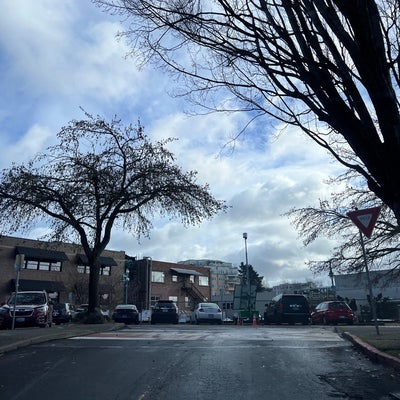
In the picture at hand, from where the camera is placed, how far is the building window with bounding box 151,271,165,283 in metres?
64.1

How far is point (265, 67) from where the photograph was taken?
7.12m

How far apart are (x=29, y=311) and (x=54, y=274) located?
105 ft

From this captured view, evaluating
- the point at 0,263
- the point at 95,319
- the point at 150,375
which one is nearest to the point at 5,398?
the point at 150,375

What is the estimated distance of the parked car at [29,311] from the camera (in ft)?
64.4

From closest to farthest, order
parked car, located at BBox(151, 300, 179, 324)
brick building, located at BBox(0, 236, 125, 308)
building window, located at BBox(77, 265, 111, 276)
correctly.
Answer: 1. parked car, located at BBox(151, 300, 179, 324)
2. brick building, located at BBox(0, 236, 125, 308)
3. building window, located at BBox(77, 265, 111, 276)

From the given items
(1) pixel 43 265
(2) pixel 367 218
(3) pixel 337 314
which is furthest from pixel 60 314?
(2) pixel 367 218

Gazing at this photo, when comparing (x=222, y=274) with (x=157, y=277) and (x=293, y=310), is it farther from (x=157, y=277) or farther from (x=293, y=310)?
(x=293, y=310)

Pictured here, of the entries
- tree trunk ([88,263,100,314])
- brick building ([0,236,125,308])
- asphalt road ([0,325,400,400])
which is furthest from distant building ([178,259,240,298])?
asphalt road ([0,325,400,400])

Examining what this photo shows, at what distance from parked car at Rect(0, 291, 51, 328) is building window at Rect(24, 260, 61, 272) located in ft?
93.6

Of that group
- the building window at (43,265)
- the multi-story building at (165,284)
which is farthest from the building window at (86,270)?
the multi-story building at (165,284)

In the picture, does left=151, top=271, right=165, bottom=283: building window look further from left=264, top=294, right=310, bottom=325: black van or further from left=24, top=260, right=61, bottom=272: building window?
left=264, top=294, right=310, bottom=325: black van

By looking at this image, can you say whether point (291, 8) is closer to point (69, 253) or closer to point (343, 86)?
point (343, 86)

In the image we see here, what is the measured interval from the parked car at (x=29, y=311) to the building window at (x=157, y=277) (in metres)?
43.2

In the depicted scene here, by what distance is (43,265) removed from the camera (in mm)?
49656
